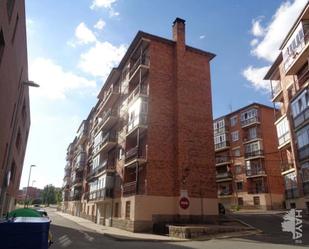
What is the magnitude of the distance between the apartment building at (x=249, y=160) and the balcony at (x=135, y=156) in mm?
27303

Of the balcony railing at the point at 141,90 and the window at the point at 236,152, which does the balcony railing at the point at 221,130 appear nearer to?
the window at the point at 236,152

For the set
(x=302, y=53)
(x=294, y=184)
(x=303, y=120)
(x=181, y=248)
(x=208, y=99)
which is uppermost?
(x=302, y=53)

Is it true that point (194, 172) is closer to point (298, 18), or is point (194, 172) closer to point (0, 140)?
point (0, 140)

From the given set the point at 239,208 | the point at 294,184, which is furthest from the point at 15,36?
the point at 239,208

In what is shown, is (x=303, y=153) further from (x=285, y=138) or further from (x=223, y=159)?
(x=223, y=159)

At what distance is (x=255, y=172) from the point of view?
48781 millimetres

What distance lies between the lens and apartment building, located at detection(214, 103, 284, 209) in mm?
47188

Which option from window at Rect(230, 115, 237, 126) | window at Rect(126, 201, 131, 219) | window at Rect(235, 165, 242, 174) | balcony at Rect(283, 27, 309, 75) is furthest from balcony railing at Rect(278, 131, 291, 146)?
window at Rect(230, 115, 237, 126)

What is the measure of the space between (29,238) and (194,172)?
64.6ft

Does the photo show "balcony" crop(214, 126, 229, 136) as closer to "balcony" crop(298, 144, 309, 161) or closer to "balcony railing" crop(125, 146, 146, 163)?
"balcony" crop(298, 144, 309, 161)

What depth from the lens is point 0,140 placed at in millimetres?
17844

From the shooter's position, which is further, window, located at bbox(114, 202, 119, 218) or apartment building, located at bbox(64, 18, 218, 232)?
window, located at bbox(114, 202, 119, 218)

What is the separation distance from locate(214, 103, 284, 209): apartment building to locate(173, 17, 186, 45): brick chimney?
25935 millimetres

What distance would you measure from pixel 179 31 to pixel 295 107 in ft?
42.1
